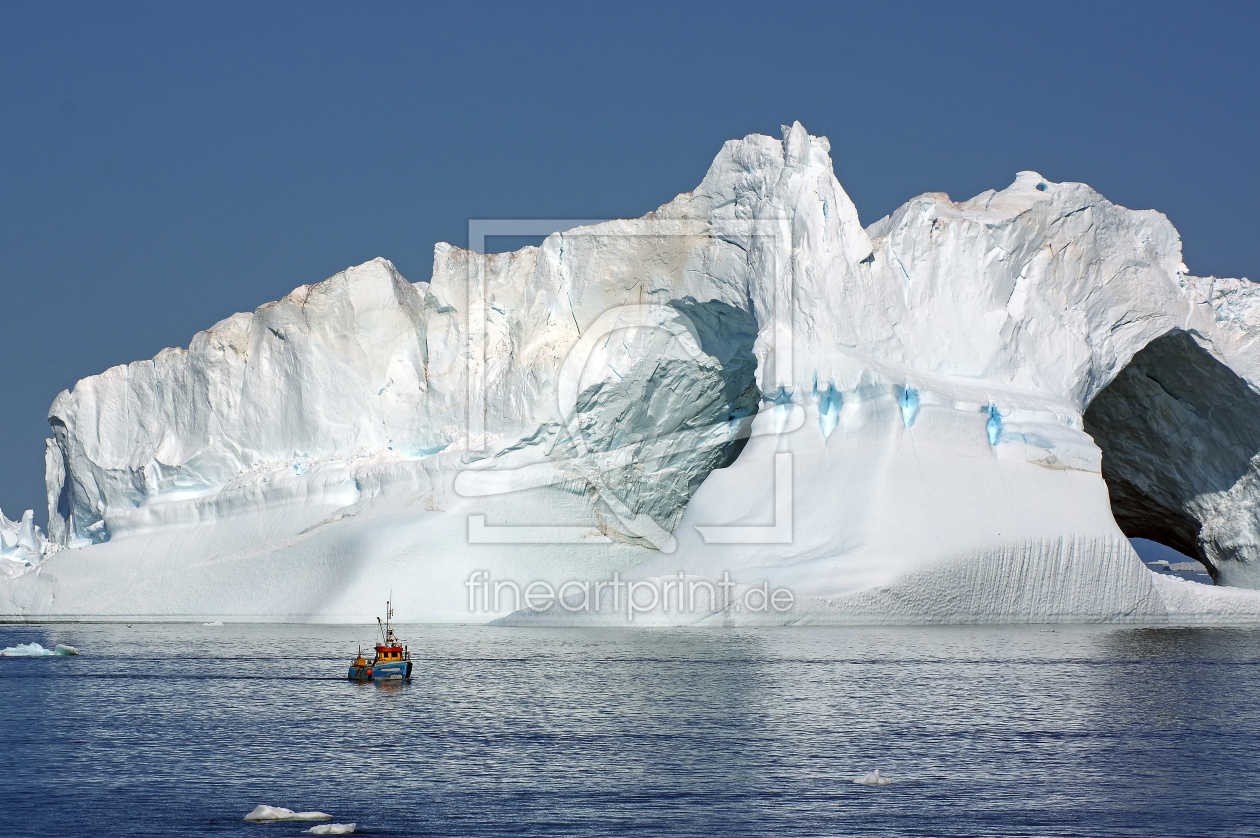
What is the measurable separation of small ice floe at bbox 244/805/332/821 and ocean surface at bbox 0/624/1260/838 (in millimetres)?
160

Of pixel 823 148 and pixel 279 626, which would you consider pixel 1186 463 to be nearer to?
pixel 823 148

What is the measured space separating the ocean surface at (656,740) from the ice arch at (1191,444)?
767cm

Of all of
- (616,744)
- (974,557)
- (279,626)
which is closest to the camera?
(616,744)

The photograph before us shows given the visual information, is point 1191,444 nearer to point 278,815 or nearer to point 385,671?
point 385,671

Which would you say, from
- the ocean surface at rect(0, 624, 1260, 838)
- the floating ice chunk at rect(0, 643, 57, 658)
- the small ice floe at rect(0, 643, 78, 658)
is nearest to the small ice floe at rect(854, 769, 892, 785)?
the ocean surface at rect(0, 624, 1260, 838)

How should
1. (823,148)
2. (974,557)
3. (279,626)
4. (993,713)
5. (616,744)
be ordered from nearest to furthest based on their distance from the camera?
(616,744)
(993,713)
(974,557)
(823,148)
(279,626)

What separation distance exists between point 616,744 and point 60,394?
2630 centimetres

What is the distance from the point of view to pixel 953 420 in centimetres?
2827

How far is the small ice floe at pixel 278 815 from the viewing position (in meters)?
12.4

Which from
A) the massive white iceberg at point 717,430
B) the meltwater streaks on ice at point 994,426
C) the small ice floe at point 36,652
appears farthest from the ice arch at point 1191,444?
the small ice floe at point 36,652

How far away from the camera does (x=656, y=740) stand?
16.2 meters

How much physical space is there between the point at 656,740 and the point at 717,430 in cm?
1888

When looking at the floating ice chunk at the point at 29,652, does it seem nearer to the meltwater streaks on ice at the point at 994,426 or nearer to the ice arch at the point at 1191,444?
the meltwater streaks on ice at the point at 994,426

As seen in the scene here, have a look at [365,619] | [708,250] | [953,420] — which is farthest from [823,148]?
[365,619]
